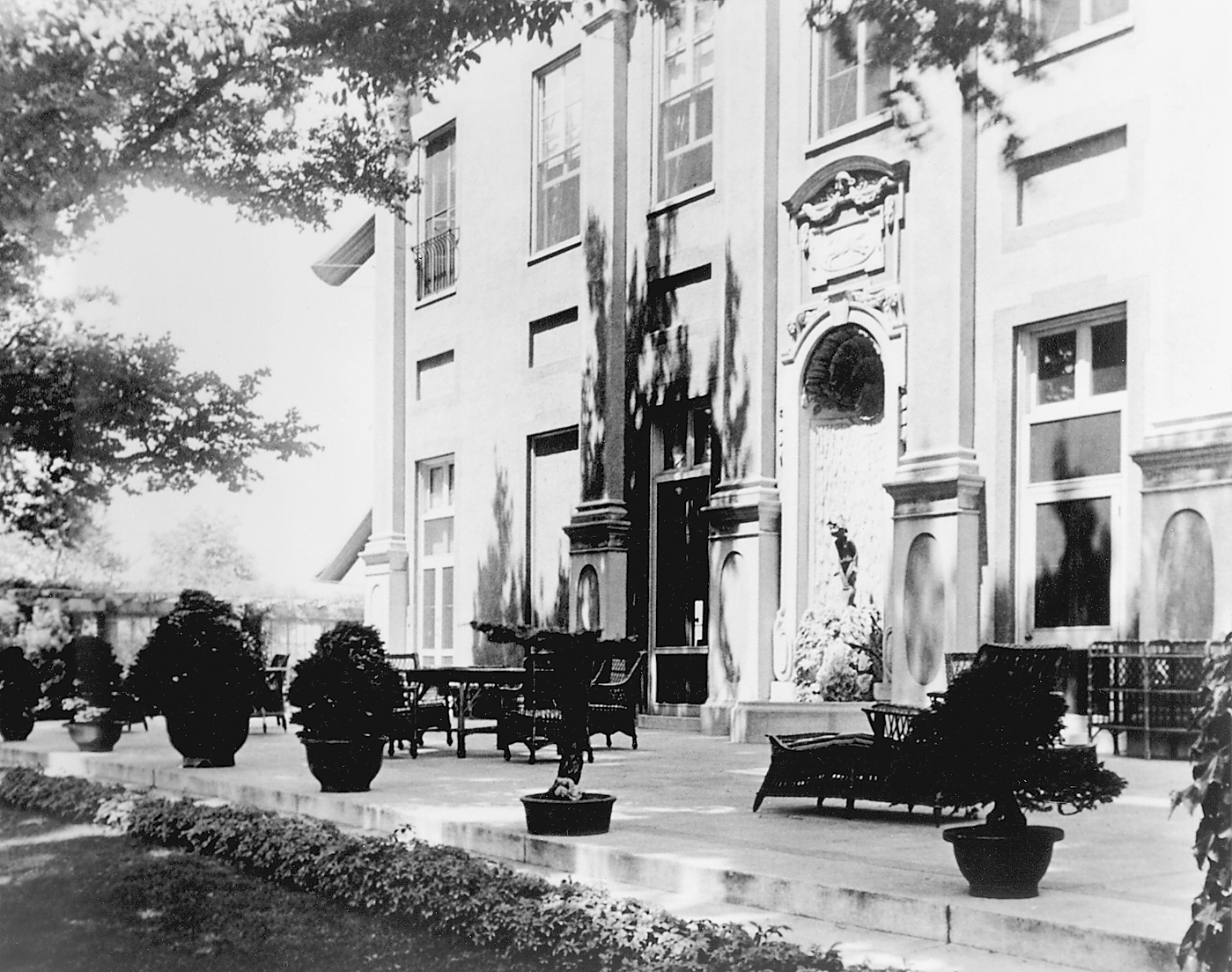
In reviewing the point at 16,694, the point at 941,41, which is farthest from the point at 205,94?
the point at 16,694

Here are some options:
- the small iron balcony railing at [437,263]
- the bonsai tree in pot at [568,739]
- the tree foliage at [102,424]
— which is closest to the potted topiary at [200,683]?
the tree foliage at [102,424]

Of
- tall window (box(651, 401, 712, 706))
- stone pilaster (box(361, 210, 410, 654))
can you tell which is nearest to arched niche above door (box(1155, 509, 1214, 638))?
tall window (box(651, 401, 712, 706))

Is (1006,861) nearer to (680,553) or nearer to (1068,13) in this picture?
(1068,13)

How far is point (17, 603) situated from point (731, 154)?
12823mm

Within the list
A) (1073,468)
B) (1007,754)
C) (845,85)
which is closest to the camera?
(1007,754)

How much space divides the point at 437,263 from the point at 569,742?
47.5 ft

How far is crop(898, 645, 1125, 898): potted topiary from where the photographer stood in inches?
212

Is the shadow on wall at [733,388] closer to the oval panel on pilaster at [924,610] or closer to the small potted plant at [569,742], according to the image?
the oval panel on pilaster at [924,610]

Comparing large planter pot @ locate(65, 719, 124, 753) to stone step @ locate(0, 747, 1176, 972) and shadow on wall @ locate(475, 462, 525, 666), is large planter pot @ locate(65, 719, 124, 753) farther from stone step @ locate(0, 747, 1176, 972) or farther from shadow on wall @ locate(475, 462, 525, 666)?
stone step @ locate(0, 747, 1176, 972)

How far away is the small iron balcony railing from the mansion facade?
6 centimetres

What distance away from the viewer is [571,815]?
7250 mm

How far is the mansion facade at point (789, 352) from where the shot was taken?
11297 mm

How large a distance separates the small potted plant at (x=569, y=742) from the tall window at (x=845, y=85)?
810cm

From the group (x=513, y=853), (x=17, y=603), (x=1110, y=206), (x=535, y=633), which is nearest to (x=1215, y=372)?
(x=1110, y=206)
